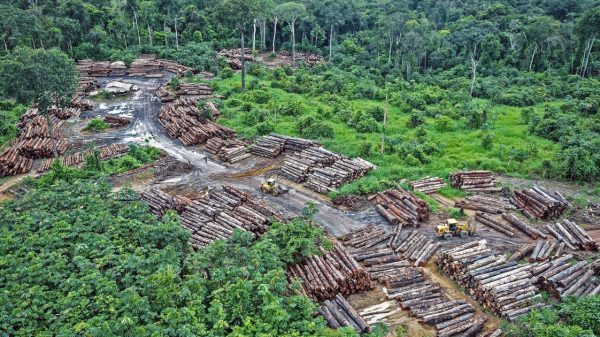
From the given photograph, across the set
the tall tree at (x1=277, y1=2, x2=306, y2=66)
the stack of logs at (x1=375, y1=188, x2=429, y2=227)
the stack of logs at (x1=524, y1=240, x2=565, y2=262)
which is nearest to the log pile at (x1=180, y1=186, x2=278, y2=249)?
the stack of logs at (x1=375, y1=188, x2=429, y2=227)

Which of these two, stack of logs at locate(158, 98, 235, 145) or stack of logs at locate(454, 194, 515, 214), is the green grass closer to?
stack of logs at locate(454, 194, 515, 214)

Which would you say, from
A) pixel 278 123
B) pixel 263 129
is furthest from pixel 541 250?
pixel 278 123

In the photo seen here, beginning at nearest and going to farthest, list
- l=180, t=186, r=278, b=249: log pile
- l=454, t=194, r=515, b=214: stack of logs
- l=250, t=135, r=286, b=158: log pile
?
l=180, t=186, r=278, b=249: log pile < l=454, t=194, r=515, b=214: stack of logs < l=250, t=135, r=286, b=158: log pile

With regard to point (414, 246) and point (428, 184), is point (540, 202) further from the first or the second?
point (414, 246)

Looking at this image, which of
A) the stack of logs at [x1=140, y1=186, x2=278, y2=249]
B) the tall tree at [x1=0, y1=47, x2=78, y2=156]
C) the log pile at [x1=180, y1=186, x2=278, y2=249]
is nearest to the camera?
the log pile at [x1=180, y1=186, x2=278, y2=249]

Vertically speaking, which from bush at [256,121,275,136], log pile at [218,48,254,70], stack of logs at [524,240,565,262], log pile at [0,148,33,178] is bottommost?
log pile at [0,148,33,178]

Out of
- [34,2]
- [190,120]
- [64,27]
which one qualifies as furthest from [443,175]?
[34,2]

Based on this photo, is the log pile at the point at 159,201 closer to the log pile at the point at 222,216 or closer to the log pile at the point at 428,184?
the log pile at the point at 222,216
